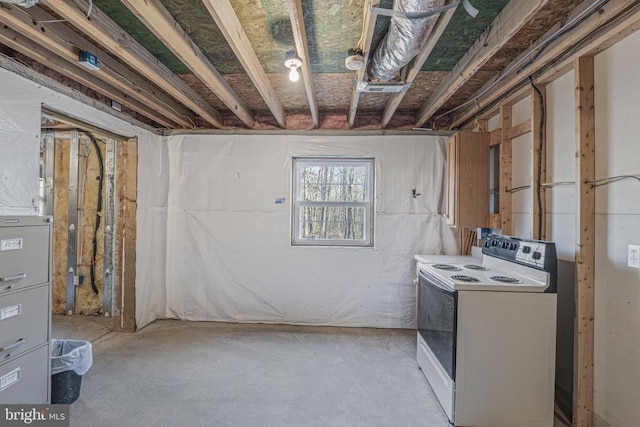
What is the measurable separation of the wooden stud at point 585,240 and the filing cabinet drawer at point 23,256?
3.23m

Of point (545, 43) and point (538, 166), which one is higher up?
point (545, 43)

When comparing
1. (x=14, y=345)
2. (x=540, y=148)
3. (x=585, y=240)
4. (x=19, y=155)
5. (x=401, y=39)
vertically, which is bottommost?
(x=14, y=345)

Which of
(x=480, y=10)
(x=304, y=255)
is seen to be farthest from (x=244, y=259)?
(x=480, y=10)

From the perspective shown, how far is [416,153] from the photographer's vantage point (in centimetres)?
345

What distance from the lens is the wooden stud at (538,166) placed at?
2188mm

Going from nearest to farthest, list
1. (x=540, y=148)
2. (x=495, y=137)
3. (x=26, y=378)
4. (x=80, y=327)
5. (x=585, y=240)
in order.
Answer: (x=26, y=378) < (x=585, y=240) < (x=540, y=148) < (x=495, y=137) < (x=80, y=327)

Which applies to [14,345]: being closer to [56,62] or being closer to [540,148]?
[56,62]

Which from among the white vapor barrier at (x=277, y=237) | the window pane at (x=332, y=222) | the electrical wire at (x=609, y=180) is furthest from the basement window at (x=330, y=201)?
the electrical wire at (x=609, y=180)

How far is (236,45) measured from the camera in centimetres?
181

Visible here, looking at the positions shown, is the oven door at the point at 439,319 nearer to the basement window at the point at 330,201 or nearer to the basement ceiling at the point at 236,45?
the basement window at the point at 330,201

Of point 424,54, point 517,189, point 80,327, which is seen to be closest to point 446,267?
A: point 517,189

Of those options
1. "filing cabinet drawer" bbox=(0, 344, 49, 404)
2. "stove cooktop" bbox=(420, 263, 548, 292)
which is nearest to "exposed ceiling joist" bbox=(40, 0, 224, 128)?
"filing cabinet drawer" bbox=(0, 344, 49, 404)

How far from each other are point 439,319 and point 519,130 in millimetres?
1681

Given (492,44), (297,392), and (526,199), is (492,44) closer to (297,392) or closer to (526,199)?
(526,199)
